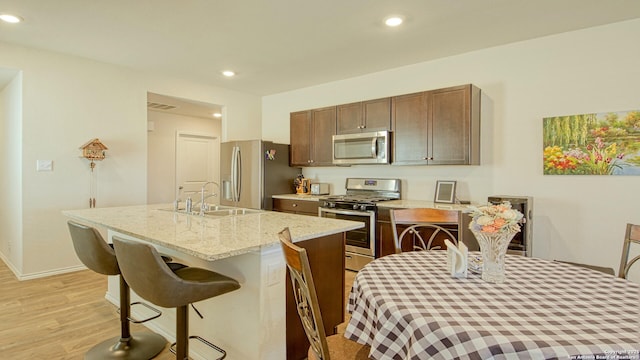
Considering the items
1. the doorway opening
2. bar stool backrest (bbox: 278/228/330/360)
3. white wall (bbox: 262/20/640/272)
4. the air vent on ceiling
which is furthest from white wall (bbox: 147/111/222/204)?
bar stool backrest (bbox: 278/228/330/360)

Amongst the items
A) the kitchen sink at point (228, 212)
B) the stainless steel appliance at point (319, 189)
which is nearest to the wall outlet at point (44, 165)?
the kitchen sink at point (228, 212)

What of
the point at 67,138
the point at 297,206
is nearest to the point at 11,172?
the point at 67,138

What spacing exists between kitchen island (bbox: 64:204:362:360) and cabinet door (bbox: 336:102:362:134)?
83.9 inches

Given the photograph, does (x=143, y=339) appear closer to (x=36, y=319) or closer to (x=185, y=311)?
(x=185, y=311)

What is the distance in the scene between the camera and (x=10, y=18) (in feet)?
9.52

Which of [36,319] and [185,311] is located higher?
[185,311]

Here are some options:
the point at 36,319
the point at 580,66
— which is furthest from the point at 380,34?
the point at 36,319

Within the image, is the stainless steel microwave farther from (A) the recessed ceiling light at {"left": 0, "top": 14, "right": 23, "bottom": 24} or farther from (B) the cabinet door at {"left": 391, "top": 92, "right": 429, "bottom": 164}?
(A) the recessed ceiling light at {"left": 0, "top": 14, "right": 23, "bottom": 24}

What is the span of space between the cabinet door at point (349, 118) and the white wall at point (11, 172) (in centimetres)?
353

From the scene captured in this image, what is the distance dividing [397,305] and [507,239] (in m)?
0.61

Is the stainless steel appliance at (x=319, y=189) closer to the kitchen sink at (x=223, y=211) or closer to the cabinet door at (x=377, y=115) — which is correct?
the cabinet door at (x=377, y=115)

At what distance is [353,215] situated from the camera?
154 inches

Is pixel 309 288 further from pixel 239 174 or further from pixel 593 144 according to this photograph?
pixel 239 174

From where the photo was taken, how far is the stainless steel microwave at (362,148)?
4012 mm
